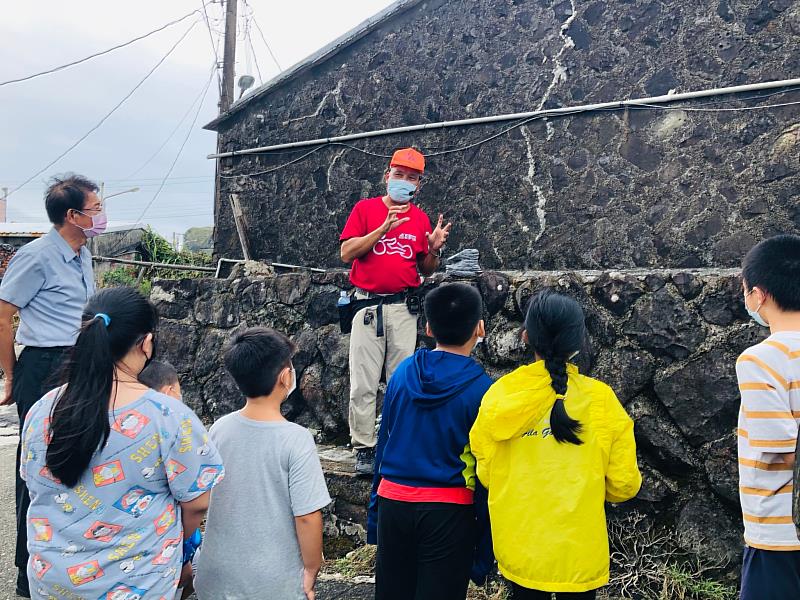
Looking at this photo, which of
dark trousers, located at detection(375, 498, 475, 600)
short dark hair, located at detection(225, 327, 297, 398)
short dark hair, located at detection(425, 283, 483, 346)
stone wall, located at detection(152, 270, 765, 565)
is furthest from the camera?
stone wall, located at detection(152, 270, 765, 565)

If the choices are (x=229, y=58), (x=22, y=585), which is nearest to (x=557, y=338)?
(x=22, y=585)

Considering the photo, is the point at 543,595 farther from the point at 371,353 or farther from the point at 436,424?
the point at 371,353

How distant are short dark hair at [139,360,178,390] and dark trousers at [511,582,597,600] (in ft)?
4.93

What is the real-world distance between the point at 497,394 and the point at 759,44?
376 cm

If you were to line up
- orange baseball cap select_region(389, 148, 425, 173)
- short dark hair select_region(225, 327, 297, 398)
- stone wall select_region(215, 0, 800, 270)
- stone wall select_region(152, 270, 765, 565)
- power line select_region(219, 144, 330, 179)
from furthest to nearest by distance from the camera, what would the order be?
power line select_region(219, 144, 330, 179), stone wall select_region(215, 0, 800, 270), orange baseball cap select_region(389, 148, 425, 173), stone wall select_region(152, 270, 765, 565), short dark hair select_region(225, 327, 297, 398)

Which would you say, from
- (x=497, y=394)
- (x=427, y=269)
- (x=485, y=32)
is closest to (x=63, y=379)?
(x=497, y=394)

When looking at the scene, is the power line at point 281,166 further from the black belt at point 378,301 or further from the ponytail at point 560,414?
the ponytail at point 560,414

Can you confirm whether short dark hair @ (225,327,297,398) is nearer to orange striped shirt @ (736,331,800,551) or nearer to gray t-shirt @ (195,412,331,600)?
gray t-shirt @ (195,412,331,600)

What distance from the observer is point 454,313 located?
2.45 metres

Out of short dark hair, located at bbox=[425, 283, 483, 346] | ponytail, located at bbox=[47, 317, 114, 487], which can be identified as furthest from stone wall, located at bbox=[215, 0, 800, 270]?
ponytail, located at bbox=[47, 317, 114, 487]

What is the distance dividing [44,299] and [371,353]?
68.3 inches

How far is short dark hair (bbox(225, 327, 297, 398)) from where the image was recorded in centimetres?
219

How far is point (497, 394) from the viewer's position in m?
2.21

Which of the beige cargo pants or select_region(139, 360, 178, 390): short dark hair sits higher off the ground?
select_region(139, 360, 178, 390): short dark hair
